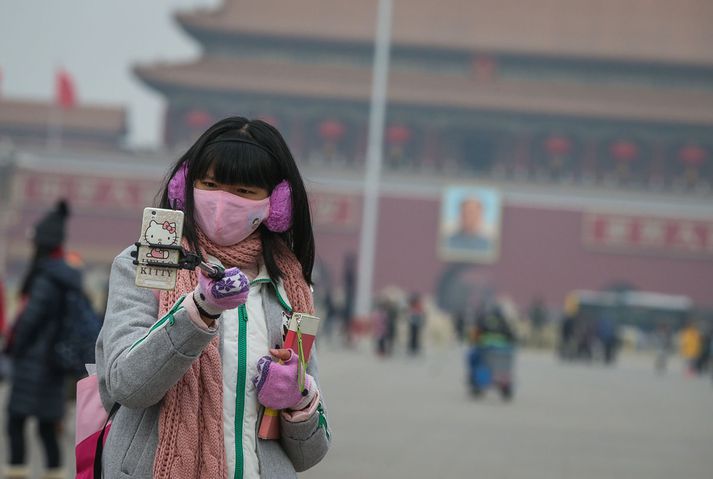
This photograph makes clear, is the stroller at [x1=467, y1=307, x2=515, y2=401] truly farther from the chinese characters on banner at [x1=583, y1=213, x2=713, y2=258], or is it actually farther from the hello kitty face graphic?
the chinese characters on banner at [x1=583, y1=213, x2=713, y2=258]

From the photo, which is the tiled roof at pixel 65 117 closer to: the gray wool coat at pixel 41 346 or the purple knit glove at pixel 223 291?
the gray wool coat at pixel 41 346

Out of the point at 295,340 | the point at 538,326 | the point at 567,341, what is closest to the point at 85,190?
the point at 538,326

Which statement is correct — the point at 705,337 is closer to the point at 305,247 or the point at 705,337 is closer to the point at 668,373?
the point at 668,373

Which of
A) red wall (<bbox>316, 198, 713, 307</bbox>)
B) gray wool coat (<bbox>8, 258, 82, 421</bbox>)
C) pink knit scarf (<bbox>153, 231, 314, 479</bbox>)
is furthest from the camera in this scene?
red wall (<bbox>316, 198, 713, 307</bbox>)

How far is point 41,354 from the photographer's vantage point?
470 centimetres

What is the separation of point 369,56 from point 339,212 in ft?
19.0

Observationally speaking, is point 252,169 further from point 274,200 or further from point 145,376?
point 145,376

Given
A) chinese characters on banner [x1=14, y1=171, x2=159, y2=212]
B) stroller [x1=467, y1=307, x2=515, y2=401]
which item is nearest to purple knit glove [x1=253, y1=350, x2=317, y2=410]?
stroller [x1=467, y1=307, x2=515, y2=401]

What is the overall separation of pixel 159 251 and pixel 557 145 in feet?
97.6

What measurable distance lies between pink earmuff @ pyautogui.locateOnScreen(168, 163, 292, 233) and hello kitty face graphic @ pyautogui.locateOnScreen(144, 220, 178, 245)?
8.8 inches

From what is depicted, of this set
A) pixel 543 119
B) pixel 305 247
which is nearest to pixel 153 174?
pixel 543 119

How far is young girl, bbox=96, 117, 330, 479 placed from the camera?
209cm

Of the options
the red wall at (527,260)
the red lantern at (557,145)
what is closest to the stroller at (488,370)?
the red wall at (527,260)

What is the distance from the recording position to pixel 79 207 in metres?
27.9
